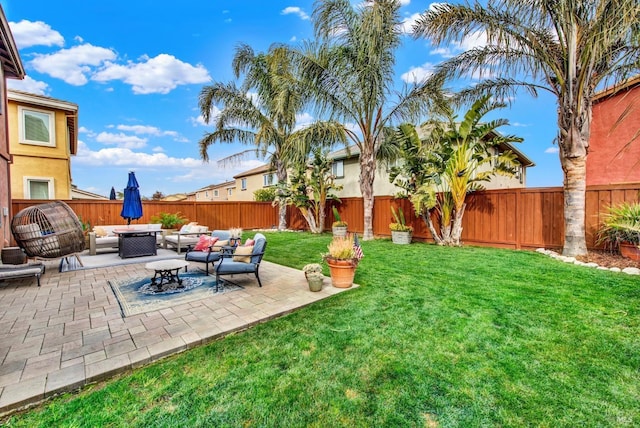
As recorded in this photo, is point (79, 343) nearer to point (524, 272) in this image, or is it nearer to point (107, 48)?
point (524, 272)

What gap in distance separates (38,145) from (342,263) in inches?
599

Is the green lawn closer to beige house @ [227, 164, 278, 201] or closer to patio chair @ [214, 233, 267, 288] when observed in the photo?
patio chair @ [214, 233, 267, 288]

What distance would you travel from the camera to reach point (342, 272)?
17.2 ft

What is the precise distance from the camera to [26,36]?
9188mm

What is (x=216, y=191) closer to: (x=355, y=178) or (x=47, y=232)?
(x=355, y=178)

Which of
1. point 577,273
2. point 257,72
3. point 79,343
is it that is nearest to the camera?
point 79,343

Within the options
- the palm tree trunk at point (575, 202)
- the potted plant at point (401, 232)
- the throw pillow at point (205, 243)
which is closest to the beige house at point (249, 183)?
the potted plant at point (401, 232)

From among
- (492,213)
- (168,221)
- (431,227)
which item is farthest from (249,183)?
(492,213)

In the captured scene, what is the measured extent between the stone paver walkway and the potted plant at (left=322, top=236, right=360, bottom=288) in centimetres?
27

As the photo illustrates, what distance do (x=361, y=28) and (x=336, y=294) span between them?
8.94 meters

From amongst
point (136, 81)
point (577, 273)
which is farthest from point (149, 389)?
point (136, 81)

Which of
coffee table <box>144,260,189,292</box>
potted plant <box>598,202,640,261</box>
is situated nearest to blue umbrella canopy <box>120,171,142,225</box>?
coffee table <box>144,260,189,292</box>

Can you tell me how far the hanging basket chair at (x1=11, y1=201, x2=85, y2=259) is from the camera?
661 cm

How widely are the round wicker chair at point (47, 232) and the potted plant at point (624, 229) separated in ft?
43.7
